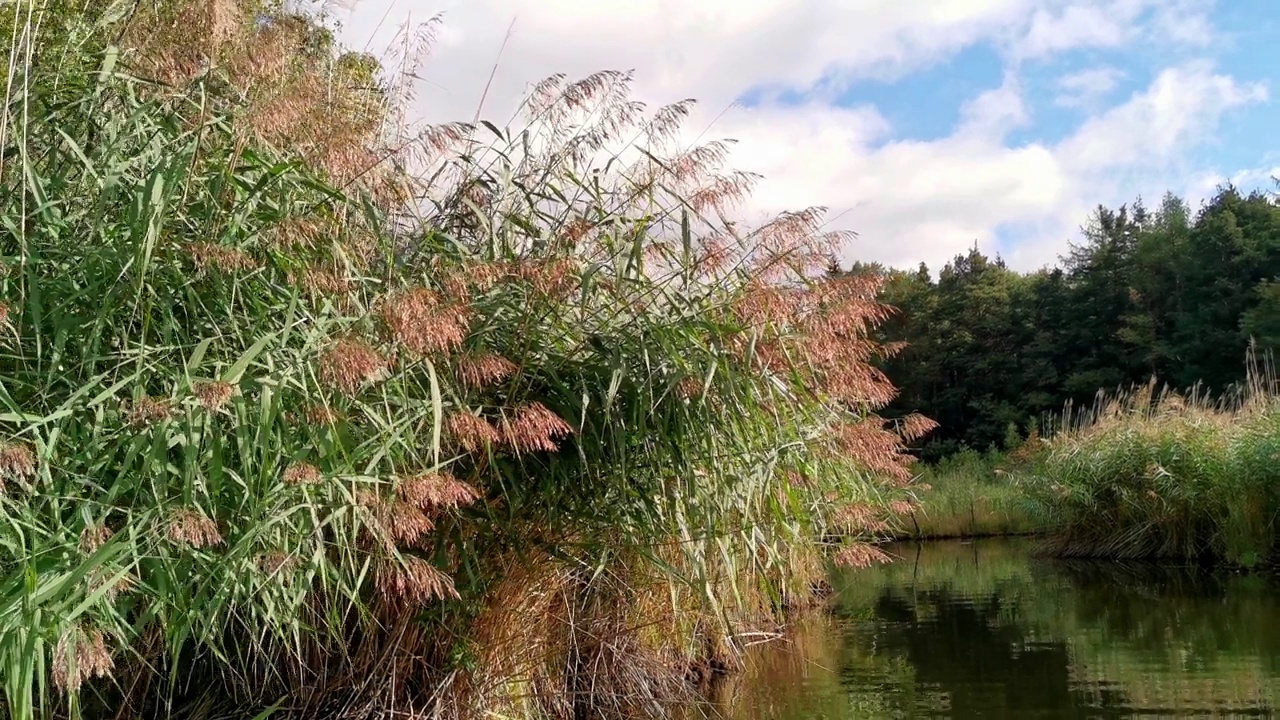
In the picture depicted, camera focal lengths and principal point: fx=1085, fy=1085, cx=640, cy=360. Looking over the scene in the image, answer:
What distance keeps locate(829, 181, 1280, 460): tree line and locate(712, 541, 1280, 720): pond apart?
21336mm

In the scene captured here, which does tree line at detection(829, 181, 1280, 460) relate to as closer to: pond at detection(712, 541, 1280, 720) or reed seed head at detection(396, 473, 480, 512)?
pond at detection(712, 541, 1280, 720)

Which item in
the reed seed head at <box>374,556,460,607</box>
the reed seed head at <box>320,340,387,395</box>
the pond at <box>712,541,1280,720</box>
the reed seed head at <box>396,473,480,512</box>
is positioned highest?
the reed seed head at <box>320,340,387,395</box>

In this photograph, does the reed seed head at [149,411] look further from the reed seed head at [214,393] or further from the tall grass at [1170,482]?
the tall grass at [1170,482]

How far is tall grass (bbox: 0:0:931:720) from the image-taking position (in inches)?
116

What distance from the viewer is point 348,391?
10.00ft

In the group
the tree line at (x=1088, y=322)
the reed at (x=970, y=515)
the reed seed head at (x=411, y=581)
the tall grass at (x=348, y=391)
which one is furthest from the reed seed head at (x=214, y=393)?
the tree line at (x=1088, y=322)

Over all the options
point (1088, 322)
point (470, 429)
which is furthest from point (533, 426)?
point (1088, 322)

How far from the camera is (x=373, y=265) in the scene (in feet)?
12.6

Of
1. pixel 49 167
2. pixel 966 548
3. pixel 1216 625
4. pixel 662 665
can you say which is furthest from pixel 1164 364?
pixel 49 167

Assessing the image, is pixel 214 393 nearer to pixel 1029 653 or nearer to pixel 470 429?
pixel 470 429

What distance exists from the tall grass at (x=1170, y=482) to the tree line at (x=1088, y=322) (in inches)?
703

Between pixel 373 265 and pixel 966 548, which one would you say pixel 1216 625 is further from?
pixel 966 548

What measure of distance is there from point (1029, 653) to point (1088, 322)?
1237 inches

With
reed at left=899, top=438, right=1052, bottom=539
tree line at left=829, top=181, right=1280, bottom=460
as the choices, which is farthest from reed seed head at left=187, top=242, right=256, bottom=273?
tree line at left=829, top=181, right=1280, bottom=460
